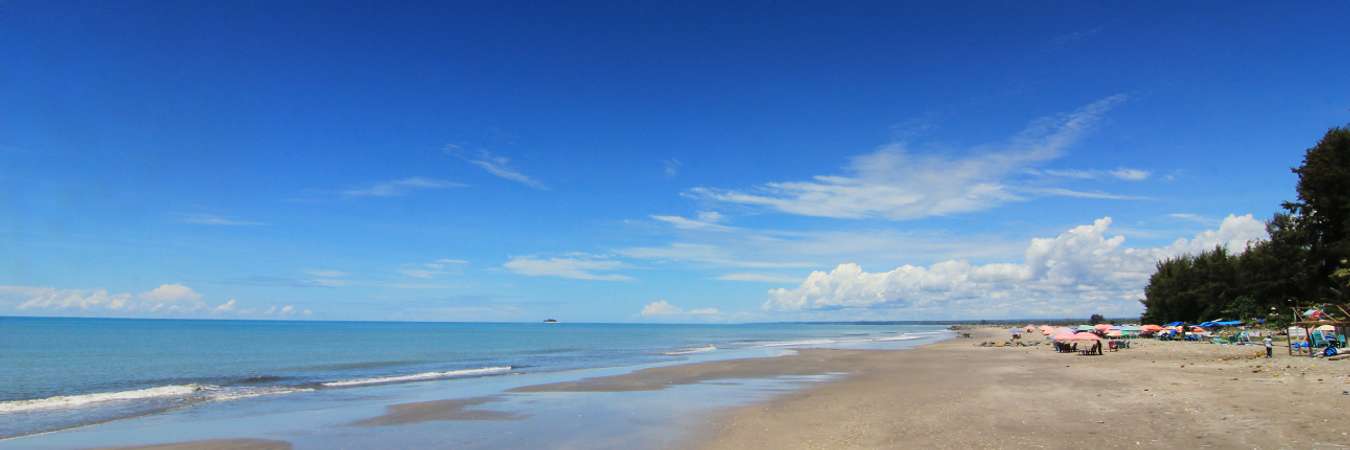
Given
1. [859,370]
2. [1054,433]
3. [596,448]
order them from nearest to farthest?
1. [1054,433]
2. [596,448]
3. [859,370]

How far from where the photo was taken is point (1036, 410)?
17.4 meters

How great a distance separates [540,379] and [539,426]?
15.6 metres

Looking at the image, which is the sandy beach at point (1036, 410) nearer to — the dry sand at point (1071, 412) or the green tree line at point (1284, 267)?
the dry sand at point (1071, 412)

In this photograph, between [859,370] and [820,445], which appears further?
[859,370]

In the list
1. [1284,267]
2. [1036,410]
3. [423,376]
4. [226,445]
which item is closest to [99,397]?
[423,376]

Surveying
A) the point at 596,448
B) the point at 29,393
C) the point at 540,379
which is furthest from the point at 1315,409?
the point at 29,393

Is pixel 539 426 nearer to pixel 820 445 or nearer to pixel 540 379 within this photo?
pixel 820 445

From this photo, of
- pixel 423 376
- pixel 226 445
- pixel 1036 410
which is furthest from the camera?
pixel 423 376

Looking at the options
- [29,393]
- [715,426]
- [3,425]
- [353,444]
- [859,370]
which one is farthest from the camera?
[859,370]

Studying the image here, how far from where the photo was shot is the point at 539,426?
17906mm

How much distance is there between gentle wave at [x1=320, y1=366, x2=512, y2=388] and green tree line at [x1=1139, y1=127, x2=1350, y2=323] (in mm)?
34812

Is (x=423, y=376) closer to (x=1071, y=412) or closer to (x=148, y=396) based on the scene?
(x=148, y=396)

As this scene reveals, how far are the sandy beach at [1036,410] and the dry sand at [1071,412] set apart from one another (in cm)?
3

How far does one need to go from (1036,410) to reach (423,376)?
28861 mm
